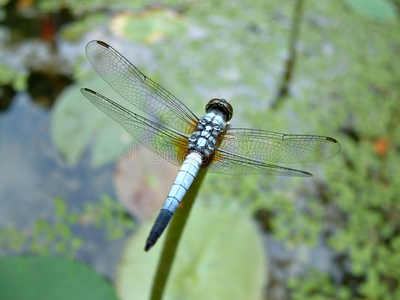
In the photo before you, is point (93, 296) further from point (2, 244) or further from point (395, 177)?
point (395, 177)

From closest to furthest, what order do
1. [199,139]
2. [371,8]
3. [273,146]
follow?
[199,139] → [273,146] → [371,8]

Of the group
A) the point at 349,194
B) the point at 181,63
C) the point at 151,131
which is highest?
the point at 181,63

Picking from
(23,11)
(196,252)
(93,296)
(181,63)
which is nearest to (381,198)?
(196,252)

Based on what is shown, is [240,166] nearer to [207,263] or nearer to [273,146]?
[273,146]

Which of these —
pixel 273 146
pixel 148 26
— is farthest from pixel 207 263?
pixel 148 26

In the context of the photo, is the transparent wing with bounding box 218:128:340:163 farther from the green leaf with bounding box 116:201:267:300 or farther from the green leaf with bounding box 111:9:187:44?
the green leaf with bounding box 111:9:187:44

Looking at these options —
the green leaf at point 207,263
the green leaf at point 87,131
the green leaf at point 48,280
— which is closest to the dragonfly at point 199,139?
the green leaf at point 48,280

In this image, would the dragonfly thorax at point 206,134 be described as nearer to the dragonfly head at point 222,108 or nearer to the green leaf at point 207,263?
the dragonfly head at point 222,108
